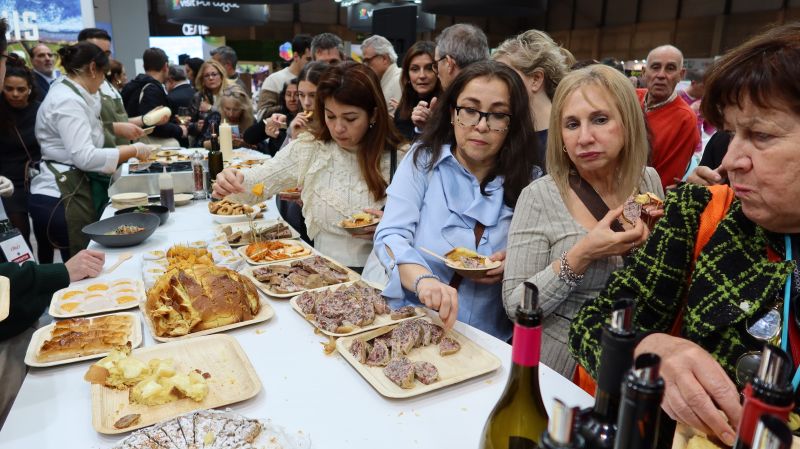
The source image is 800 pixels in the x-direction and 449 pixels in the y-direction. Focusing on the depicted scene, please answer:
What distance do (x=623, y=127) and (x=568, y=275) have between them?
0.54 m

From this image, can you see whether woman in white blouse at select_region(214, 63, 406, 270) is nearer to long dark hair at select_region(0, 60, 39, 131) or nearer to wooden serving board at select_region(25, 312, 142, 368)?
wooden serving board at select_region(25, 312, 142, 368)

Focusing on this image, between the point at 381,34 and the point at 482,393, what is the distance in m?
3.98

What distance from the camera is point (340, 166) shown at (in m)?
2.52

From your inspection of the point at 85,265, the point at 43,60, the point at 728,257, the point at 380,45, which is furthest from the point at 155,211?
the point at 43,60

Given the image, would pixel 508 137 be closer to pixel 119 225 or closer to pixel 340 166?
pixel 340 166

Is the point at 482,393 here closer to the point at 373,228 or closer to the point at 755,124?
the point at 755,124

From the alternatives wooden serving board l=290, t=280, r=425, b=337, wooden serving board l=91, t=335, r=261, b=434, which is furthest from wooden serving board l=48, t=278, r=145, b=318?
wooden serving board l=290, t=280, r=425, b=337

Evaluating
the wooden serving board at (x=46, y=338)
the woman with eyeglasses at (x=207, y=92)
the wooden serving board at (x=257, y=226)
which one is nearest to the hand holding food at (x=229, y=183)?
the wooden serving board at (x=257, y=226)

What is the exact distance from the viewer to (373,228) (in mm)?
2221

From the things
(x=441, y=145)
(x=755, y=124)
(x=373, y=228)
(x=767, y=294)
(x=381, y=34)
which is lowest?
(x=373, y=228)

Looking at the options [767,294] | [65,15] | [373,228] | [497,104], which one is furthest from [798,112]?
[65,15]

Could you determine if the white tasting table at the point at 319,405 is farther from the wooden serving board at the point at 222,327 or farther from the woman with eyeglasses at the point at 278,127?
the woman with eyeglasses at the point at 278,127

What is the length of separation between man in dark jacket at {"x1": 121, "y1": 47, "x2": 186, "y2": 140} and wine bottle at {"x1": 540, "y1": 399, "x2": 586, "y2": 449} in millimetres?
6238

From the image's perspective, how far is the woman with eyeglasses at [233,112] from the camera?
5758 millimetres
